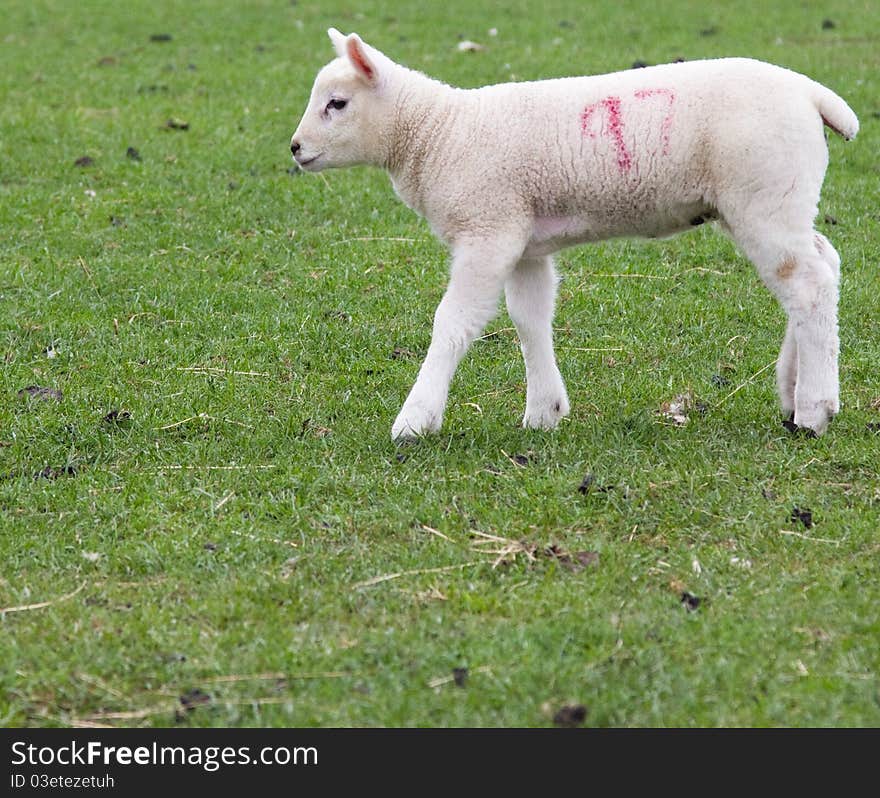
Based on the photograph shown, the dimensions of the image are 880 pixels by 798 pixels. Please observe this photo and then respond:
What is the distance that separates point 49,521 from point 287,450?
43.7 inches

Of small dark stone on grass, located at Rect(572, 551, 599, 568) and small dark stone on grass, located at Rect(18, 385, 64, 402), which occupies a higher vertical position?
small dark stone on grass, located at Rect(572, 551, 599, 568)

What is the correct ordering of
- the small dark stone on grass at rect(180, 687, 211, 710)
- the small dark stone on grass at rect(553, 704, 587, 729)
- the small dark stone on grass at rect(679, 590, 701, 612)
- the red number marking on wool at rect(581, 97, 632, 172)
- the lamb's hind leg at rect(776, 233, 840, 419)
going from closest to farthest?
the small dark stone on grass at rect(553, 704, 587, 729)
the small dark stone on grass at rect(180, 687, 211, 710)
the small dark stone on grass at rect(679, 590, 701, 612)
the red number marking on wool at rect(581, 97, 632, 172)
the lamb's hind leg at rect(776, 233, 840, 419)

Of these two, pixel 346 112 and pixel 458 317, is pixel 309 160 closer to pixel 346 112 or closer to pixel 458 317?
pixel 346 112

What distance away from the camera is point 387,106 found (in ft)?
19.8

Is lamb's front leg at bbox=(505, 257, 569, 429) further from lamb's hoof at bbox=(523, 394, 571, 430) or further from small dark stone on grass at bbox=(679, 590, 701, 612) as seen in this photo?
small dark stone on grass at bbox=(679, 590, 701, 612)

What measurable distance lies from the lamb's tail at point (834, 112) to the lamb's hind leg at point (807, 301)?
1.45ft

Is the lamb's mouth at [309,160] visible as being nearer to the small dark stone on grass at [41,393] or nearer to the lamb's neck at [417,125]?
the lamb's neck at [417,125]

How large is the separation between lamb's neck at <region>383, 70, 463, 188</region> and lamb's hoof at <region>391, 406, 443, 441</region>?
102 cm

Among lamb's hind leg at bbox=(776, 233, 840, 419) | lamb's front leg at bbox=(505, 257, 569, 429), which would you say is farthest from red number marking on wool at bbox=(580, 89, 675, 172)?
lamb's hind leg at bbox=(776, 233, 840, 419)

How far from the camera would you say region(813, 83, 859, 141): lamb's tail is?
5555 mm

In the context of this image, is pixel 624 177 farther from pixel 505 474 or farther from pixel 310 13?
pixel 310 13

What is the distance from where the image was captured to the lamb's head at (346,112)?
6.00 metres

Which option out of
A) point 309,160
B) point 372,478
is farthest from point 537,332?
point 309,160
